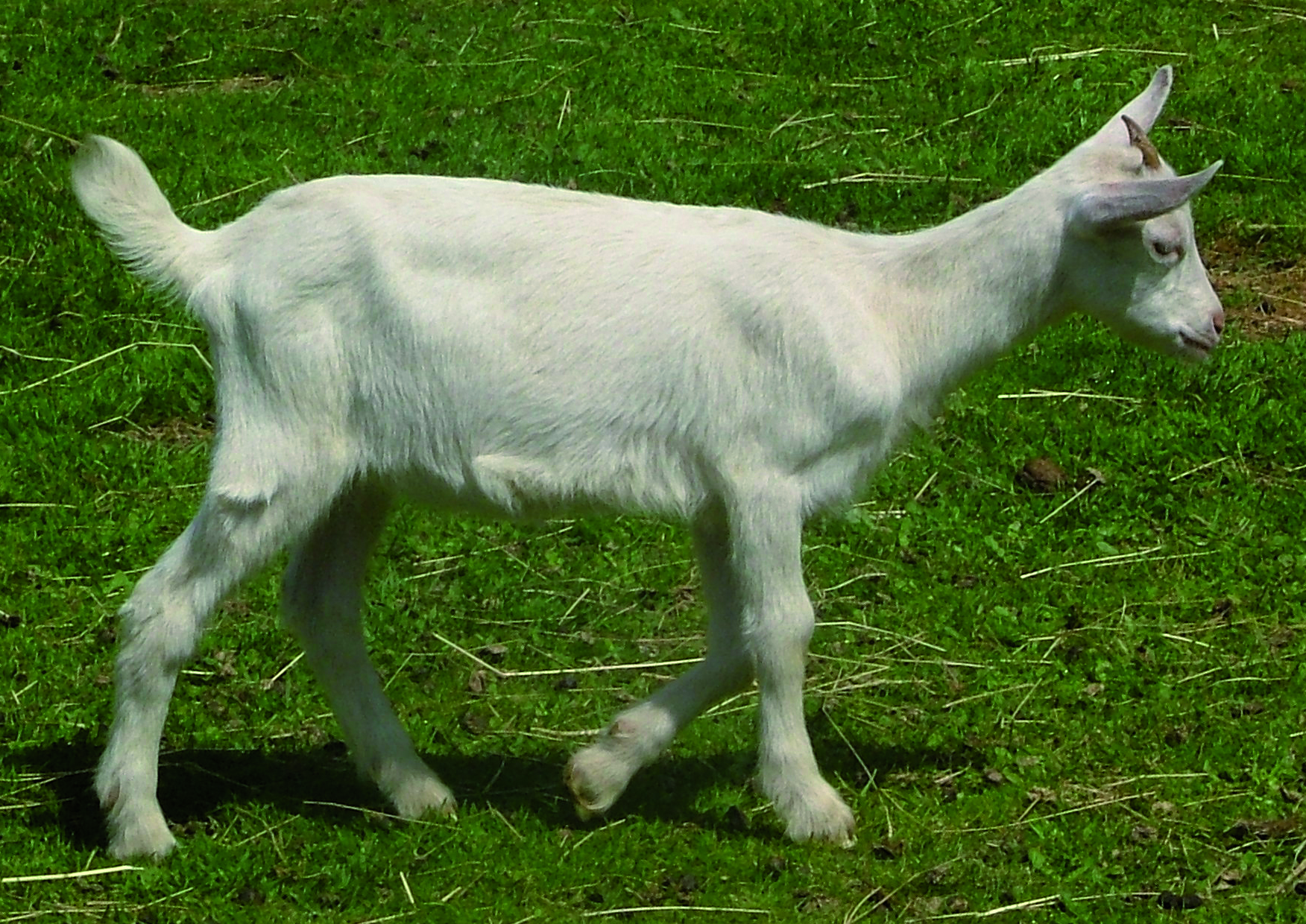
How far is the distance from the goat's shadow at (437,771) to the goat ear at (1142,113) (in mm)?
1975

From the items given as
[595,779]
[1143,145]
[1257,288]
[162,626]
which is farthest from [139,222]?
[1257,288]

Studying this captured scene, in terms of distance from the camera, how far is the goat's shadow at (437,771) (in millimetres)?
5766

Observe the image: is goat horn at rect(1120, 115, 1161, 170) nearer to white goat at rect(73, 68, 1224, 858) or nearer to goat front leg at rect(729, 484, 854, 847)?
white goat at rect(73, 68, 1224, 858)

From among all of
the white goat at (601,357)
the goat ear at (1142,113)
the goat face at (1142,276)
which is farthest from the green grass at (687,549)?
the goat ear at (1142,113)

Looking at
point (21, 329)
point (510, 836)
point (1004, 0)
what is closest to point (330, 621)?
point (510, 836)

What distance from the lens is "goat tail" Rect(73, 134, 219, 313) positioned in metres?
5.47

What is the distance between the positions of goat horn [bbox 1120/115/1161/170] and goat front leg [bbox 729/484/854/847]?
1.40m

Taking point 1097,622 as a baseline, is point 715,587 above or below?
above

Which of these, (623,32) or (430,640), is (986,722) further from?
(623,32)

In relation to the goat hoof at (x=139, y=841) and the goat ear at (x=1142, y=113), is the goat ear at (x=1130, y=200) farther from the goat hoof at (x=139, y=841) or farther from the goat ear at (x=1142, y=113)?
the goat hoof at (x=139, y=841)

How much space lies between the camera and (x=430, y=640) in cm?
Answer: 691

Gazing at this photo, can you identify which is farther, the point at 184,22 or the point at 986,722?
the point at 184,22

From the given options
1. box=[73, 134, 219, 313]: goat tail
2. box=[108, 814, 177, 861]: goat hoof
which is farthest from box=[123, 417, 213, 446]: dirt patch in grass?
box=[108, 814, 177, 861]: goat hoof

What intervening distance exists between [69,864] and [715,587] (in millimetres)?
1983
